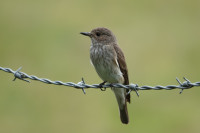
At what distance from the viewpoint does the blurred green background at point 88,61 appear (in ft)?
36.2

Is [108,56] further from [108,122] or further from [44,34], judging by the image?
[44,34]

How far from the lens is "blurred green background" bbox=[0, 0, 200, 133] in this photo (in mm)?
11041

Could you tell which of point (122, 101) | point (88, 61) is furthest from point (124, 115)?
point (88, 61)

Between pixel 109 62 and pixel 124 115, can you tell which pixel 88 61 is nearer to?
pixel 124 115

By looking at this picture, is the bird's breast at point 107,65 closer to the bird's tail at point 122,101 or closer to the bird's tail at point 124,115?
the bird's tail at point 122,101

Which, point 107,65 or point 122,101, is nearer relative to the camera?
point 107,65

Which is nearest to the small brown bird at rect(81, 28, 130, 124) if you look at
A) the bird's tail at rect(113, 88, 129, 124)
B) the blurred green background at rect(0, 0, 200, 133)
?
the bird's tail at rect(113, 88, 129, 124)

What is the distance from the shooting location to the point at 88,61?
1241cm

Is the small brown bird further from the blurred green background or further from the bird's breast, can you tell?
the blurred green background

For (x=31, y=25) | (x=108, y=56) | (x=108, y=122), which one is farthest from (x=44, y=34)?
(x=108, y=56)

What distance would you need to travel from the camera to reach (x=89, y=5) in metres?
15.6

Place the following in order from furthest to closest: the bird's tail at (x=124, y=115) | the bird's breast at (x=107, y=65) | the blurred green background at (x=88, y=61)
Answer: the blurred green background at (x=88, y=61) < the bird's tail at (x=124, y=115) < the bird's breast at (x=107, y=65)

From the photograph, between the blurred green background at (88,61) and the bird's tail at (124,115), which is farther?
the blurred green background at (88,61)

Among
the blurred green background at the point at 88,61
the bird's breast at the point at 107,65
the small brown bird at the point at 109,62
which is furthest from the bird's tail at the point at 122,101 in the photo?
the blurred green background at the point at 88,61
